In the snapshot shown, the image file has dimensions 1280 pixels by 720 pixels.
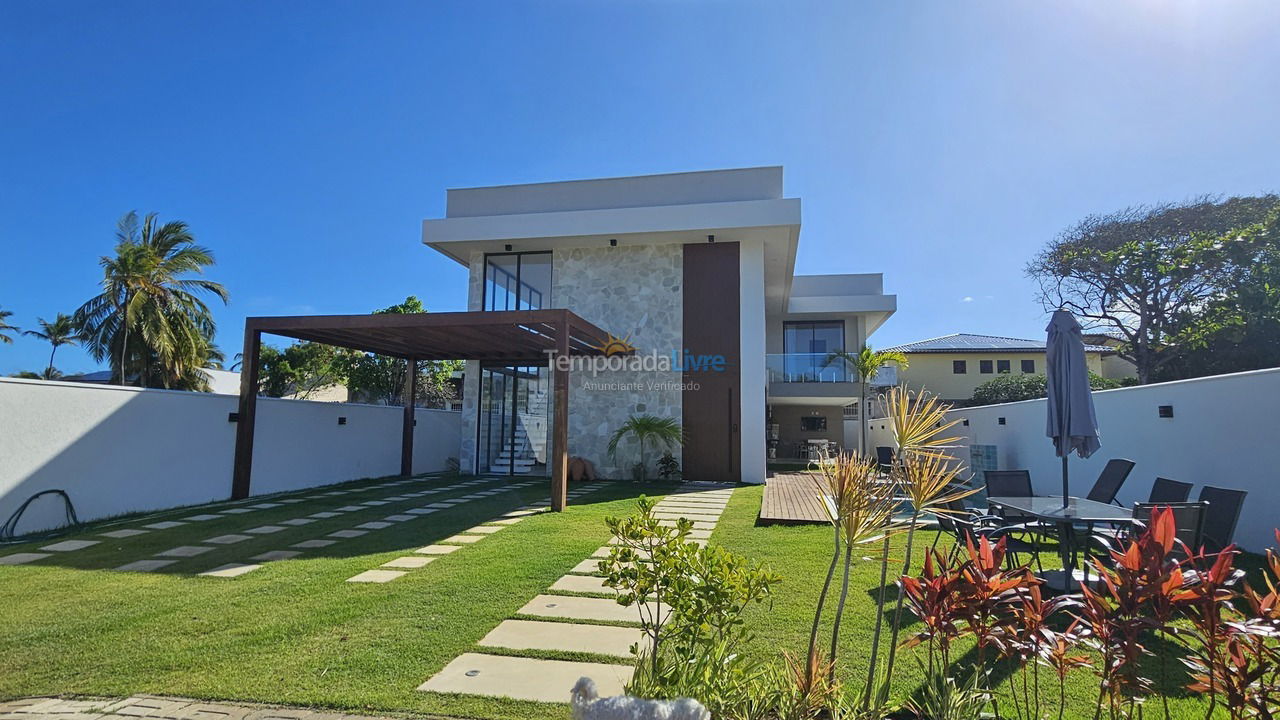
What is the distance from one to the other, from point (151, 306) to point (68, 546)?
1892 cm

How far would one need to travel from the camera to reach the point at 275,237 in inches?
870

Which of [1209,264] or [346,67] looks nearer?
[346,67]

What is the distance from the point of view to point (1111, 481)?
19.0 feet

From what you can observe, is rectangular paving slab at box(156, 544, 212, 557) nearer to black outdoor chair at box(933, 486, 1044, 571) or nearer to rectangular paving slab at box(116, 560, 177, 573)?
rectangular paving slab at box(116, 560, 177, 573)

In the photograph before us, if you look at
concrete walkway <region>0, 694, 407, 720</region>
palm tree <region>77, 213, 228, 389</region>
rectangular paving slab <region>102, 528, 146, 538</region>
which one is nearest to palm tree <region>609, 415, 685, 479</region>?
rectangular paving slab <region>102, 528, 146, 538</region>

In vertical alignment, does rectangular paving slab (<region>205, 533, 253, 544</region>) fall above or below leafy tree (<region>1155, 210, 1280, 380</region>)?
below

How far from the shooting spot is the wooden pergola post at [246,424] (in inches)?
336

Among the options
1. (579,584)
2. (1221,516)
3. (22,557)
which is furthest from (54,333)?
(1221,516)

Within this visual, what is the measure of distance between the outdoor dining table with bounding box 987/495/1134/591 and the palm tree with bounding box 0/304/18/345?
49.1 m

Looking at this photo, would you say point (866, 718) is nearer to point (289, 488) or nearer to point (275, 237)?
point (289, 488)

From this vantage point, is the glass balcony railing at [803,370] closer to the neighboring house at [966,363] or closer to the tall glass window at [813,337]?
the tall glass window at [813,337]

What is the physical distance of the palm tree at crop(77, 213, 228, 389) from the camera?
19562mm

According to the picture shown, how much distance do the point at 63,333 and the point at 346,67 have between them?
4221cm

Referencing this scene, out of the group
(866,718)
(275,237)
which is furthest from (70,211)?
(866,718)
